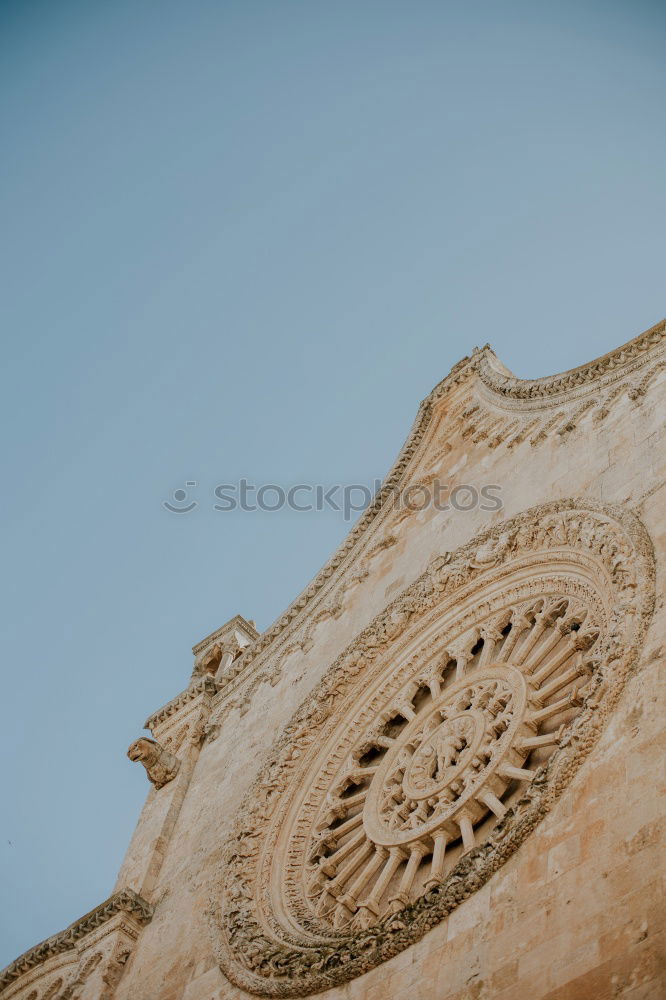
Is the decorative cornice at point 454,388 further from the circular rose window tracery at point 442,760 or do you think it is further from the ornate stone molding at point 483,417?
the circular rose window tracery at point 442,760

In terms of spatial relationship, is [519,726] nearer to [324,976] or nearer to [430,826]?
[430,826]

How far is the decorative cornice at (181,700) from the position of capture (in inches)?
666

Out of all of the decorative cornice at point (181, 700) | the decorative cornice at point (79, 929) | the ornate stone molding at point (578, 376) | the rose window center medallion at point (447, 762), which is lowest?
the rose window center medallion at point (447, 762)

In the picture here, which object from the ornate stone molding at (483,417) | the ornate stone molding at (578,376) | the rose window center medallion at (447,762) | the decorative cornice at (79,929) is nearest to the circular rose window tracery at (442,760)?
the rose window center medallion at (447,762)

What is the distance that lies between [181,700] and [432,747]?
20.6ft

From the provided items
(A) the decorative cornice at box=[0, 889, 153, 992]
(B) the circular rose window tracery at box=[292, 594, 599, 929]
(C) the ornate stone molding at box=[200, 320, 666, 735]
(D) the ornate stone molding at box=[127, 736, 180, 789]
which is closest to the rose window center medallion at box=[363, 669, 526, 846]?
(B) the circular rose window tracery at box=[292, 594, 599, 929]

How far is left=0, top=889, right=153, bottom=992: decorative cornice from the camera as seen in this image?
42.5 ft

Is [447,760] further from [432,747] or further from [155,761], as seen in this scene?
[155,761]

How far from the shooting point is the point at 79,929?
1357 cm

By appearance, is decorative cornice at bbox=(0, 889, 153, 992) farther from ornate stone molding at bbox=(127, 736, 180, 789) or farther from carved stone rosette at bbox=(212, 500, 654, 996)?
ornate stone molding at bbox=(127, 736, 180, 789)

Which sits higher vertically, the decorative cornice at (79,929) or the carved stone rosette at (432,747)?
the decorative cornice at (79,929)

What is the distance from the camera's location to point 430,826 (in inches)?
418

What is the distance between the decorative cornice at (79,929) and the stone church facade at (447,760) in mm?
42

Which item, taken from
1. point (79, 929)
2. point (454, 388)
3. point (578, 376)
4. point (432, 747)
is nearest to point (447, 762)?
point (432, 747)
